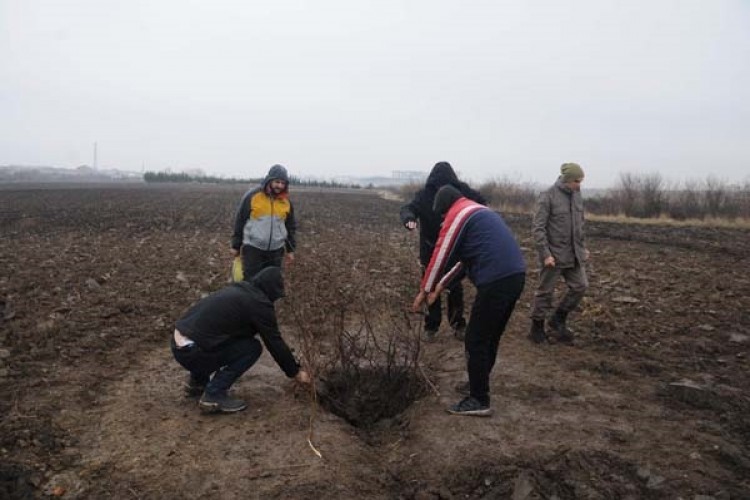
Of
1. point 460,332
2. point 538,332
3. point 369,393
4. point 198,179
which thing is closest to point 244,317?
point 369,393

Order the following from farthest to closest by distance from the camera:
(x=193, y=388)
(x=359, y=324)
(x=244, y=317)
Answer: (x=359, y=324)
(x=193, y=388)
(x=244, y=317)

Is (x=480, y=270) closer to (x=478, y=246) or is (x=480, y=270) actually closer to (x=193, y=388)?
(x=478, y=246)

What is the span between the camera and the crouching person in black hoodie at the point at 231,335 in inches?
165

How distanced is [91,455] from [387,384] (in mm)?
2366

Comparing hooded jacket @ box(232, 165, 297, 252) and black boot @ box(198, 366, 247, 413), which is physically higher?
hooded jacket @ box(232, 165, 297, 252)

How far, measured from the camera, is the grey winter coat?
5.76 m

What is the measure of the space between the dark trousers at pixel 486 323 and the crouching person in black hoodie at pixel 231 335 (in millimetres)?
1248

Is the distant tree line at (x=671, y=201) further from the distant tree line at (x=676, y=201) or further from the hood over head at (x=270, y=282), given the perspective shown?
the hood over head at (x=270, y=282)

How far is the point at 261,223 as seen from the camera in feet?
18.0

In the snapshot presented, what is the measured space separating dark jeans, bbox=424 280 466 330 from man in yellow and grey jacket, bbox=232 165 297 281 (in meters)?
1.74

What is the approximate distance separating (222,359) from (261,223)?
1.55 meters

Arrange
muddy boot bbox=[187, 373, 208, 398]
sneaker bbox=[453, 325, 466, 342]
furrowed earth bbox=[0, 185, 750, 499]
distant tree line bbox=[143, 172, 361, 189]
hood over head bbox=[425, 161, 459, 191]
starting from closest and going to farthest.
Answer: furrowed earth bbox=[0, 185, 750, 499] < muddy boot bbox=[187, 373, 208, 398] < hood over head bbox=[425, 161, 459, 191] < sneaker bbox=[453, 325, 466, 342] < distant tree line bbox=[143, 172, 361, 189]

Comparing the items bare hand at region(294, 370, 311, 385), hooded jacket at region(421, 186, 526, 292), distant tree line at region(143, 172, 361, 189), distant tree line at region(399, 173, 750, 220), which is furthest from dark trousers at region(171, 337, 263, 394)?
distant tree line at region(143, 172, 361, 189)

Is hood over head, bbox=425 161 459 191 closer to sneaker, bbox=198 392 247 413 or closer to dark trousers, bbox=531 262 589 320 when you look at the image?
dark trousers, bbox=531 262 589 320
